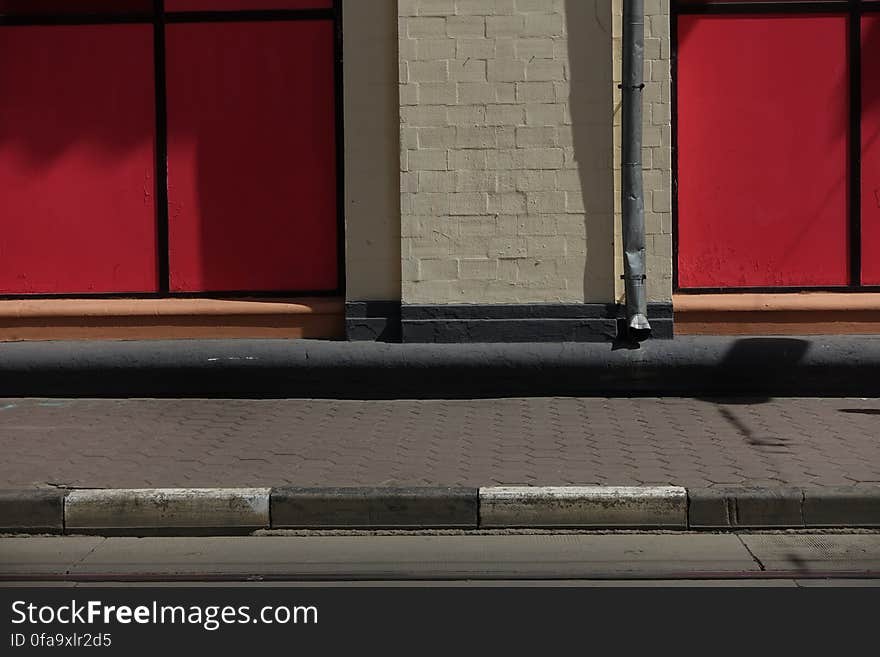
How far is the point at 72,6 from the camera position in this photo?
10.0 metres

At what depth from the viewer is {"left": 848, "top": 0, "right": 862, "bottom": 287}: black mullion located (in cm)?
977

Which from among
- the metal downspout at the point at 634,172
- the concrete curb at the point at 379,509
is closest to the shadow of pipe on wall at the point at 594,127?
the metal downspout at the point at 634,172

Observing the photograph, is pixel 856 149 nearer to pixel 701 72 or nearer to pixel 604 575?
pixel 701 72

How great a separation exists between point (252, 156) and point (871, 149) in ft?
14.5

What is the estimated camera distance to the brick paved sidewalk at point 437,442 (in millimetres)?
6961

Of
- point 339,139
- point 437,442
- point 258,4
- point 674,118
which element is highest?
point 258,4

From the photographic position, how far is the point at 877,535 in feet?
20.6

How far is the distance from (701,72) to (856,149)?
1.23 m

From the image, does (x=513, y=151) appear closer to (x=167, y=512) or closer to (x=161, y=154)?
(x=161, y=154)

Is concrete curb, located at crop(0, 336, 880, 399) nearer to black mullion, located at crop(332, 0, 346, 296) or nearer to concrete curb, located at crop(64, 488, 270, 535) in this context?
black mullion, located at crop(332, 0, 346, 296)

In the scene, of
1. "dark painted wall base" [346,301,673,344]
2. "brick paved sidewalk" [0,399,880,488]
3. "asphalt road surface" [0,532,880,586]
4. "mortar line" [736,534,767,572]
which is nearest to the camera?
"asphalt road surface" [0,532,880,586]

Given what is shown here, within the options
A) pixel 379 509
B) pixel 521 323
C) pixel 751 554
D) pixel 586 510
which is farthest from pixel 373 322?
pixel 751 554

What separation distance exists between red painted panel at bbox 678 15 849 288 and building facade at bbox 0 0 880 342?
0.02m

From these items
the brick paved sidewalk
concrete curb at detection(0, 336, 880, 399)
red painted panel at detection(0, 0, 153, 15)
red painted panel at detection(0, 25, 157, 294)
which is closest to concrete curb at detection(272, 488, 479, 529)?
the brick paved sidewalk
